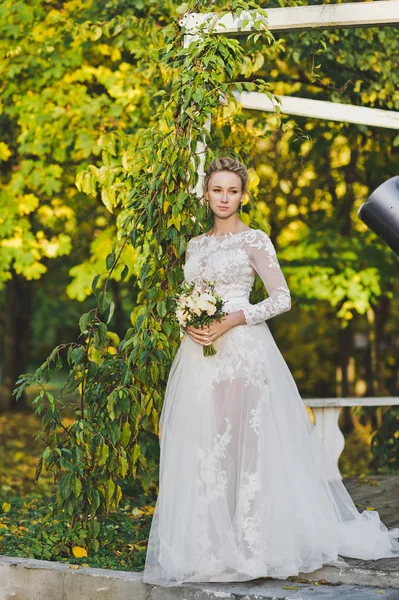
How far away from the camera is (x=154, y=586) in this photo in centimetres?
446

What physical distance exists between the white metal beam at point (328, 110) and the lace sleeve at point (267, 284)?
1515 mm

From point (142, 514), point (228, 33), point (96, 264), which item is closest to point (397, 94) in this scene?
point (228, 33)

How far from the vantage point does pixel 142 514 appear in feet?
20.4

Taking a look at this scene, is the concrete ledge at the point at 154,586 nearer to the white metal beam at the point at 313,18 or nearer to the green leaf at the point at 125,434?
the green leaf at the point at 125,434

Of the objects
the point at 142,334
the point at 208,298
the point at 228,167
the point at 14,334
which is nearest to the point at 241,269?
the point at 208,298

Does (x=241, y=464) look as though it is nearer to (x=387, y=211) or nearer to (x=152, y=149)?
(x=387, y=211)

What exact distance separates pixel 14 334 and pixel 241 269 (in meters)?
13.0

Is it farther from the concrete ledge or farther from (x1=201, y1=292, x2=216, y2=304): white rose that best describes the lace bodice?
the concrete ledge

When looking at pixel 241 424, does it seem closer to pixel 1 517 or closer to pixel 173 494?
pixel 173 494

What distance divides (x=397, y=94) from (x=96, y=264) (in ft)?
11.2

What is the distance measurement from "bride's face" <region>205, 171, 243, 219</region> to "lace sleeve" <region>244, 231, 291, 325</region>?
0.68 ft

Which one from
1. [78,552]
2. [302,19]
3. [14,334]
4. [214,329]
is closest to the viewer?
[214,329]

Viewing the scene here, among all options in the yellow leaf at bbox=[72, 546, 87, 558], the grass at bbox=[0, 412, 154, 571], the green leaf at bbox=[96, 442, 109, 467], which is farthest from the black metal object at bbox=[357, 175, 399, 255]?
the yellow leaf at bbox=[72, 546, 87, 558]

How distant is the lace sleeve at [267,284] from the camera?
458cm
